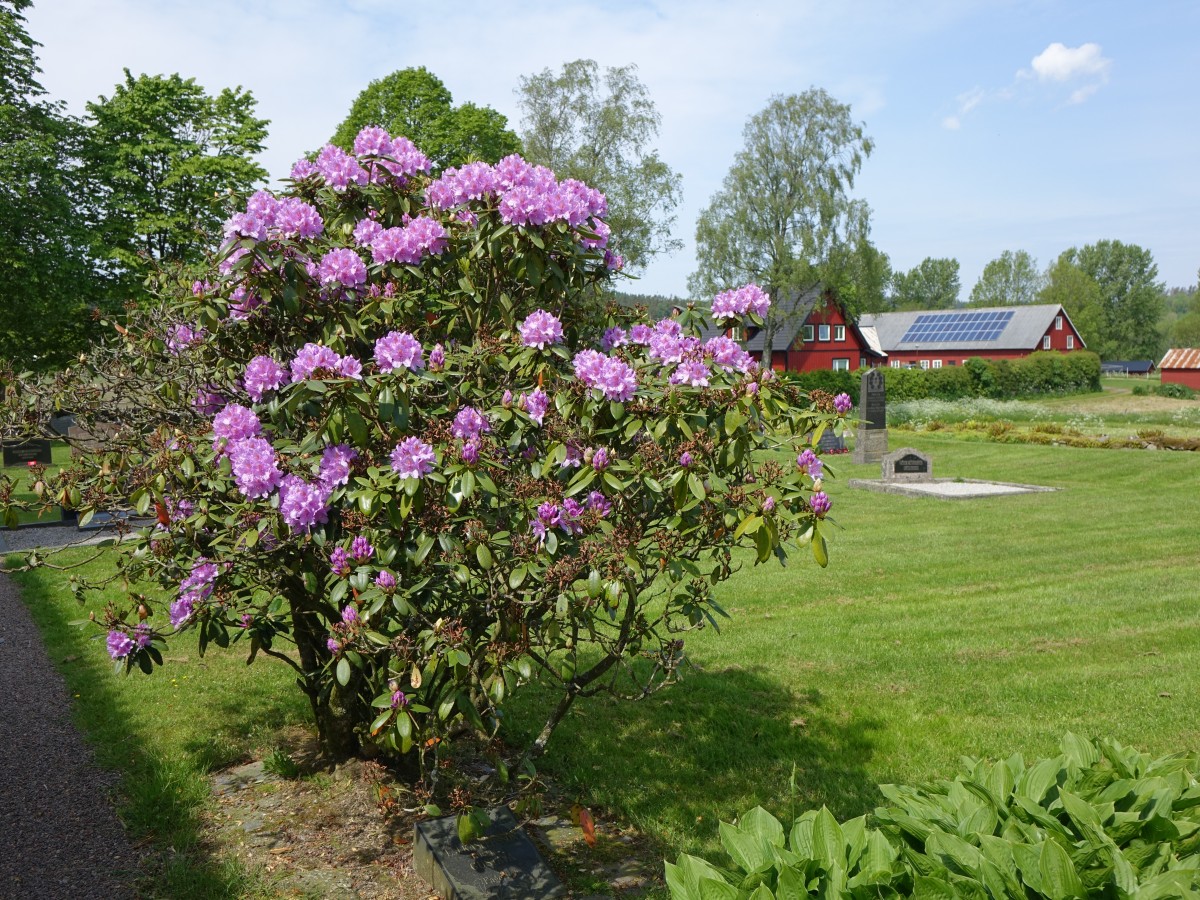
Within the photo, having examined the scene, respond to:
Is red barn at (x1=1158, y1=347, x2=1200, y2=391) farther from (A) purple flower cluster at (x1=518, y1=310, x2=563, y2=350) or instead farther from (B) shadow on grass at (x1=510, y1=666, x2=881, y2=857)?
(A) purple flower cluster at (x1=518, y1=310, x2=563, y2=350)

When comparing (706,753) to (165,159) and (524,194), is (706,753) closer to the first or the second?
(524,194)

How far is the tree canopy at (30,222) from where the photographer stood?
710 inches

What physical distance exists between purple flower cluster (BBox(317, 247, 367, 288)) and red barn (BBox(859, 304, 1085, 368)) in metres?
59.1

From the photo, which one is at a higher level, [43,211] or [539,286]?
[43,211]

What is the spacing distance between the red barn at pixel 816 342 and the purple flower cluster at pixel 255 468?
48.4m

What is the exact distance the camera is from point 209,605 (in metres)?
3.76

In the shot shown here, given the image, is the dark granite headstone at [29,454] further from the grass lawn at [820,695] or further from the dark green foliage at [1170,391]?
the dark green foliage at [1170,391]

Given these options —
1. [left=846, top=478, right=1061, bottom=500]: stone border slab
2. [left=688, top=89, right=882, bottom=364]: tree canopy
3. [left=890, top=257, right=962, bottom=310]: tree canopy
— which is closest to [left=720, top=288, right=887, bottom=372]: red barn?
[left=688, top=89, right=882, bottom=364]: tree canopy

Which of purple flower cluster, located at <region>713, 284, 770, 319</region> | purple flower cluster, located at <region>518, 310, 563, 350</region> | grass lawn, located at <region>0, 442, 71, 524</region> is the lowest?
grass lawn, located at <region>0, 442, 71, 524</region>

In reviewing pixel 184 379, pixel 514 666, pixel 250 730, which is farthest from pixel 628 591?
pixel 250 730

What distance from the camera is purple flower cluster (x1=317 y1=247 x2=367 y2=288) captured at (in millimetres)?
3689

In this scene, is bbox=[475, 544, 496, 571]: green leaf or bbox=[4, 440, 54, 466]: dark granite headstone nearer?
bbox=[475, 544, 496, 571]: green leaf

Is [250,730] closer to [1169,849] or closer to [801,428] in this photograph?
[801,428]

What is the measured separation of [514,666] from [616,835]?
1.60 metres
